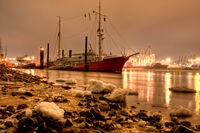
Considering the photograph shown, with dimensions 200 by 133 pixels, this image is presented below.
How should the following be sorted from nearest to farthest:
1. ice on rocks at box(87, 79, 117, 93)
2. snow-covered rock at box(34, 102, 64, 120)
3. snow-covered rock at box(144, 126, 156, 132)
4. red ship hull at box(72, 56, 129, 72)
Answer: snow-covered rock at box(34, 102, 64, 120) < snow-covered rock at box(144, 126, 156, 132) < ice on rocks at box(87, 79, 117, 93) < red ship hull at box(72, 56, 129, 72)

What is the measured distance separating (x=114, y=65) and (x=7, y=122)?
3808 centimetres

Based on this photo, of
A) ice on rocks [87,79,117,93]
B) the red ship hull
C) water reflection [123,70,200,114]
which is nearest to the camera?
water reflection [123,70,200,114]

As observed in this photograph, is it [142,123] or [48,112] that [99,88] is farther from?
[48,112]

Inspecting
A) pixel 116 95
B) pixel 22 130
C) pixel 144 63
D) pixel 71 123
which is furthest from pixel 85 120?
pixel 144 63

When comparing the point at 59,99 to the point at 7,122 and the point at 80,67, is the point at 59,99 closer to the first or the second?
the point at 7,122

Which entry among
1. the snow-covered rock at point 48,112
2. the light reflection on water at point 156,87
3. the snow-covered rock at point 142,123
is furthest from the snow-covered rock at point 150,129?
the light reflection on water at point 156,87

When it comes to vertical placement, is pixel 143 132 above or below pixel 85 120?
below

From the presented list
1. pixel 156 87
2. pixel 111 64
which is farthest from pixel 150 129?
pixel 111 64

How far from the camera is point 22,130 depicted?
182 cm

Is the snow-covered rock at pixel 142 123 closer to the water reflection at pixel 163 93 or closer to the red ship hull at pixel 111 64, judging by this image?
the water reflection at pixel 163 93

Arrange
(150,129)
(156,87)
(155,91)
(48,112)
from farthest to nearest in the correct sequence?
(156,87), (155,91), (150,129), (48,112)

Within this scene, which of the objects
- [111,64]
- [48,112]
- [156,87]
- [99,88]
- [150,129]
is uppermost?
[111,64]

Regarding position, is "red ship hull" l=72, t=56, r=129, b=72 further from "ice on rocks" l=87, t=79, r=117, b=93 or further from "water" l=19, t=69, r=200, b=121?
"ice on rocks" l=87, t=79, r=117, b=93

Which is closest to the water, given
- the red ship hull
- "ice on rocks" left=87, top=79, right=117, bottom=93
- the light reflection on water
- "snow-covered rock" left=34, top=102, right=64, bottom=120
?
the light reflection on water
